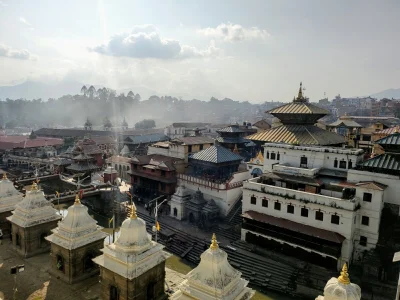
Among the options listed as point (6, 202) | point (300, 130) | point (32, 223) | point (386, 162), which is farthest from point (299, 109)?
point (6, 202)

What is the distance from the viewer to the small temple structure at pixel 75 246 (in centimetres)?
1591

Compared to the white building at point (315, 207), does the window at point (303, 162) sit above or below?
above

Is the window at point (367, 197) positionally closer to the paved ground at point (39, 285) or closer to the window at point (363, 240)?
the window at point (363, 240)

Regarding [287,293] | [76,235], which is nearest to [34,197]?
[76,235]

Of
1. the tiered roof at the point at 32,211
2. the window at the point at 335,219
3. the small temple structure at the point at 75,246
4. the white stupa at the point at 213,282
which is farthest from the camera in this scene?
the window at the point at 335,219

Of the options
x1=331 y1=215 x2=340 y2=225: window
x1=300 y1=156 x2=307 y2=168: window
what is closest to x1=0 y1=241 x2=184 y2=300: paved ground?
x1=331 y1=215 x2=340 y2=225: window

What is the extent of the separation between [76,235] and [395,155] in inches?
1052

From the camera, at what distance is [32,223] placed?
61.3 ft

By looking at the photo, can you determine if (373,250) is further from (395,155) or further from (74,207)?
(74,207)

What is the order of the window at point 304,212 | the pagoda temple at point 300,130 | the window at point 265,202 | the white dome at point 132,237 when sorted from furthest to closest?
the pagoda temple at point 300,130
the window at point 265,202
the window at point 304,212
the white dome at point 132,237

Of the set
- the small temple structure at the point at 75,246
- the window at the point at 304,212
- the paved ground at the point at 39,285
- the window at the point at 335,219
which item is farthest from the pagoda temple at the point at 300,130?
the paved ground at the point at 39,285

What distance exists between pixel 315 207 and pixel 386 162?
7.51 meters

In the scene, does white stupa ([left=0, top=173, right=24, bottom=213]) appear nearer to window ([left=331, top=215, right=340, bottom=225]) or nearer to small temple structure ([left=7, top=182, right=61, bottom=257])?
small temple structure ([left=7, top=182, right=61, bottom=257])

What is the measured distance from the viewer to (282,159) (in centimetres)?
3366
